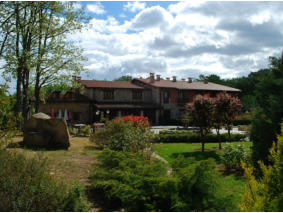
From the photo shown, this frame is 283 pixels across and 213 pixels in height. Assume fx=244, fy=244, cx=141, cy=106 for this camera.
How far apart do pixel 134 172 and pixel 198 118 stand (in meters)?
8.69

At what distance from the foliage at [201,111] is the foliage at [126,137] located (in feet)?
8.88

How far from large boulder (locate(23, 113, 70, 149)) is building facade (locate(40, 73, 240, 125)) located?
1991cm

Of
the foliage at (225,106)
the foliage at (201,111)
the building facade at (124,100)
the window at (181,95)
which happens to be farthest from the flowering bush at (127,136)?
the window at (181,95)

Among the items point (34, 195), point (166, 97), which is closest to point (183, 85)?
point (166, 97)

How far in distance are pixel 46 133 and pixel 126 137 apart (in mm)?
4767

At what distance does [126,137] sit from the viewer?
9422 mm

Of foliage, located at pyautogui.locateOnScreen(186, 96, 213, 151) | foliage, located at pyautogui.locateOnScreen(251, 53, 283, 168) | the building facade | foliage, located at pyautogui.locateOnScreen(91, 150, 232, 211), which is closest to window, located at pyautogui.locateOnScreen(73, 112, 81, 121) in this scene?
the building facade

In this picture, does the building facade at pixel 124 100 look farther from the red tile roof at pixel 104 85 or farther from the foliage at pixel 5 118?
the foliage at pixel 5 118

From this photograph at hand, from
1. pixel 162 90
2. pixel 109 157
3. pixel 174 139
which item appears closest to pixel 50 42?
pixel 174 139

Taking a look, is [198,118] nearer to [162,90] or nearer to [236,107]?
[236,107]

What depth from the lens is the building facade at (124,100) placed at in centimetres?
3475

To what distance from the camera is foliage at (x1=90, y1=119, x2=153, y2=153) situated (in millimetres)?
8996

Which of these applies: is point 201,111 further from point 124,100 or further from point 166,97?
point 166,97

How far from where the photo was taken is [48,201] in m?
3.88
